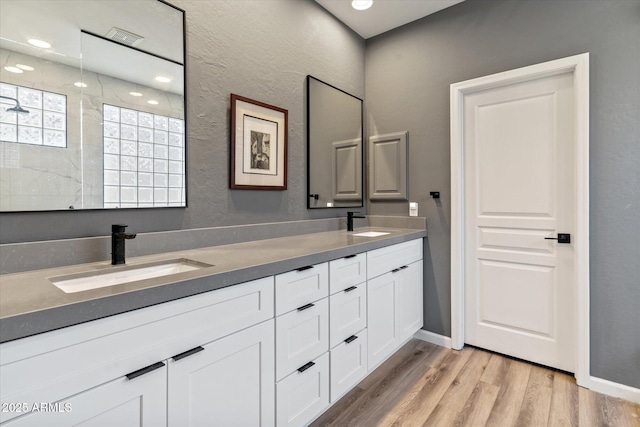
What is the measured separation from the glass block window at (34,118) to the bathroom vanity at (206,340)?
0.51 metres

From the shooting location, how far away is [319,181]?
2.57m

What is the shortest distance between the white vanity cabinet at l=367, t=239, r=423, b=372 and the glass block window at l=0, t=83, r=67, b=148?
1626mm

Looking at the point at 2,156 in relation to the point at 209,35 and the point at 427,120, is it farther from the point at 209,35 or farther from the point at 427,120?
the point at 427,120

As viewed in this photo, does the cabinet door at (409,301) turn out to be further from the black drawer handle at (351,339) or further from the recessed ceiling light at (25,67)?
the recessed ceiling light at (25,67)

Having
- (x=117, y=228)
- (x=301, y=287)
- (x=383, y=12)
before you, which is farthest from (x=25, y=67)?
(x=383, y=12)

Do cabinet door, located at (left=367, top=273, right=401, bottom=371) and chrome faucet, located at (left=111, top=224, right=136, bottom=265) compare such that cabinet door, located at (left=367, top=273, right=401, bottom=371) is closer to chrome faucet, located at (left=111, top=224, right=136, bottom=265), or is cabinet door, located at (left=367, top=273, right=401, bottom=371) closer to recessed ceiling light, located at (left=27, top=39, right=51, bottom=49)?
chrome faucet, located at (left=111, top=224, right=136, bottom=265)

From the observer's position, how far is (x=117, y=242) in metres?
1.35

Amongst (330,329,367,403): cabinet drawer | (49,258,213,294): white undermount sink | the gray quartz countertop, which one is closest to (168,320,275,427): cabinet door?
the gray quartz countertop

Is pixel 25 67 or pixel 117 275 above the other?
pixel 25 67

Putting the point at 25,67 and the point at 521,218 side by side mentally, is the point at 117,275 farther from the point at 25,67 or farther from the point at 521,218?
the point at 521,218

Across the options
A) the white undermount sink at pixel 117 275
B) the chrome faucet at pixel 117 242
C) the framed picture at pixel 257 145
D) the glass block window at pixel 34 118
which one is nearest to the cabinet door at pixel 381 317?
the framed picture at pixel 257 145

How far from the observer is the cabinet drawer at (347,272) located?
169cm

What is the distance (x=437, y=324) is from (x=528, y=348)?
633mm

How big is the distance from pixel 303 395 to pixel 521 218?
75.8 inches
